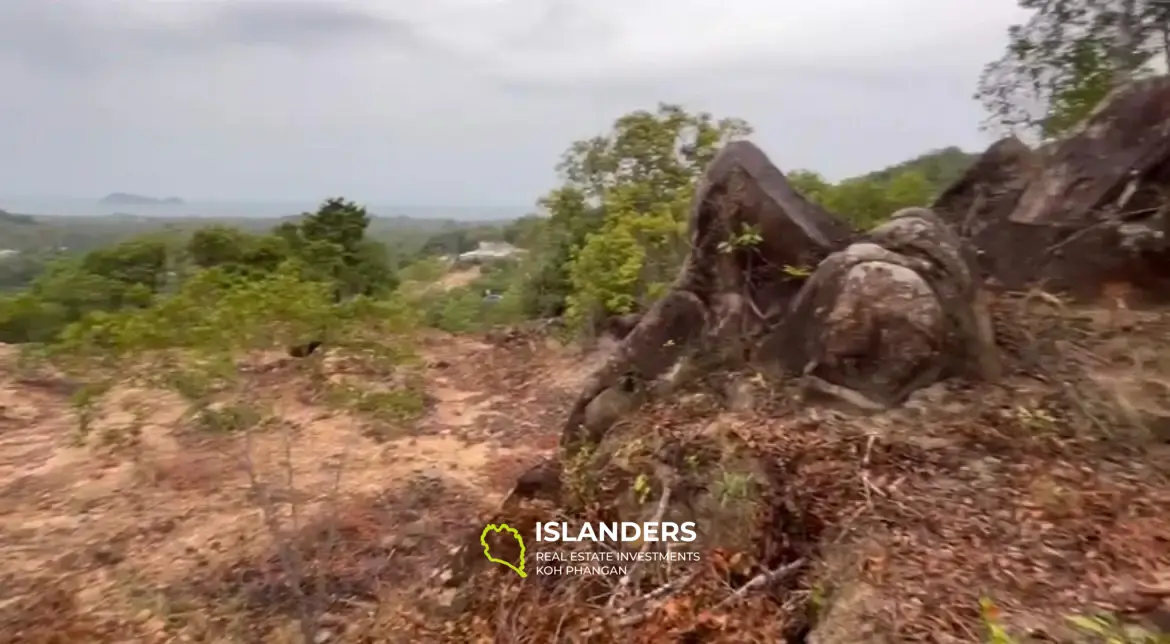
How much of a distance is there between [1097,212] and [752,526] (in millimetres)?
2788

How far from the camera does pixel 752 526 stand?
A: 10.4ft

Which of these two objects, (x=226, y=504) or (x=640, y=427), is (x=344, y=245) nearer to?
(x=226, y=504)

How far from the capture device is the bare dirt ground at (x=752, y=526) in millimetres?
2582

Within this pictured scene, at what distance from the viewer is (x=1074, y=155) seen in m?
4.53

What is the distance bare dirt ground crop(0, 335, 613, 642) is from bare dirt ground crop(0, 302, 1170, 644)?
0.03m

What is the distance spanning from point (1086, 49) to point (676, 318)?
4.72 metres

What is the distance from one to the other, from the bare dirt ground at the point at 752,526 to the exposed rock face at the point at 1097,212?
0.99 ft

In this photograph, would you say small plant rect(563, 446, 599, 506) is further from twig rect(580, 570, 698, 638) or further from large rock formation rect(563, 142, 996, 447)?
twig rect(580, 570, 698, 638)

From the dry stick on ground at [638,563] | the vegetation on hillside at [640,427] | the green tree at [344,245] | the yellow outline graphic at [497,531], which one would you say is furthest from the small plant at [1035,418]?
the green tree at [344,245]

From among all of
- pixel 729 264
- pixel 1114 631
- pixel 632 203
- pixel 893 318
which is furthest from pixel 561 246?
pixel 1114 631

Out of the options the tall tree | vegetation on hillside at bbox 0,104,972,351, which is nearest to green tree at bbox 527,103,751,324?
vegetation on hillside at bbox 0,104,972,351

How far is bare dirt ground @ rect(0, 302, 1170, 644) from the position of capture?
2.58 meters

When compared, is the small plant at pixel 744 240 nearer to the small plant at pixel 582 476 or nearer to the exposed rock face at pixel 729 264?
the exposed rock face at pixel 729 264

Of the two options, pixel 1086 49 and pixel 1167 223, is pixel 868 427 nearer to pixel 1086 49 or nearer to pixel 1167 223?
pixel 1167 223
